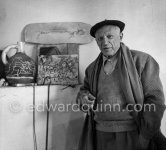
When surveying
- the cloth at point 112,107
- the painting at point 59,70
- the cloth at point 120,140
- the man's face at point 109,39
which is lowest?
the cloth at point 120,140

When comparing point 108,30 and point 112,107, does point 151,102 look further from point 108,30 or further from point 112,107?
point 108,30

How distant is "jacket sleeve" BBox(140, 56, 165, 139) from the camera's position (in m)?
0.86

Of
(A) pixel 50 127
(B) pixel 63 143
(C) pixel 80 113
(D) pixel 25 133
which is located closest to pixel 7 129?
(D) pixel 25 133

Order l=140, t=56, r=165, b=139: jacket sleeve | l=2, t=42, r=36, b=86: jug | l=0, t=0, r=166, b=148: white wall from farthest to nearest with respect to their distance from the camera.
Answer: l=0, t=0, r=166, b=148: white wall < l=2, t=42, r=36, b=86: jug < l=140, t=56, r=165, b=139: jacket sleeve

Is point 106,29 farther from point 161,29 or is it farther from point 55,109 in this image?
point 55,109

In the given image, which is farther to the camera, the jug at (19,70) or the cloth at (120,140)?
the jug at (19,70)

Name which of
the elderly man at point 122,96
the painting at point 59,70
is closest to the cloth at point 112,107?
the elderly man at point 122,96

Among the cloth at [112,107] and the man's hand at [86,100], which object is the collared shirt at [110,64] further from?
the man's hand at [86,100]

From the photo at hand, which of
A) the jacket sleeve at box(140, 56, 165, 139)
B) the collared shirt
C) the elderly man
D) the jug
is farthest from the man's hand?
the jug

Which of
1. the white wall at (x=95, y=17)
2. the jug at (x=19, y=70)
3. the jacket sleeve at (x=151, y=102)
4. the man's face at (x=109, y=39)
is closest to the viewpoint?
the jacket sleeve at (x=151, y=102)

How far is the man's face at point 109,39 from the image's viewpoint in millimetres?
985

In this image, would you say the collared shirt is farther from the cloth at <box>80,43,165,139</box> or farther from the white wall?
the white wall

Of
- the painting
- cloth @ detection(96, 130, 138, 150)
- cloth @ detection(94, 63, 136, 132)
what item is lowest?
cloth @ detection(96, 130, 138, 150)

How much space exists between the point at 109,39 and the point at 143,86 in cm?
30
